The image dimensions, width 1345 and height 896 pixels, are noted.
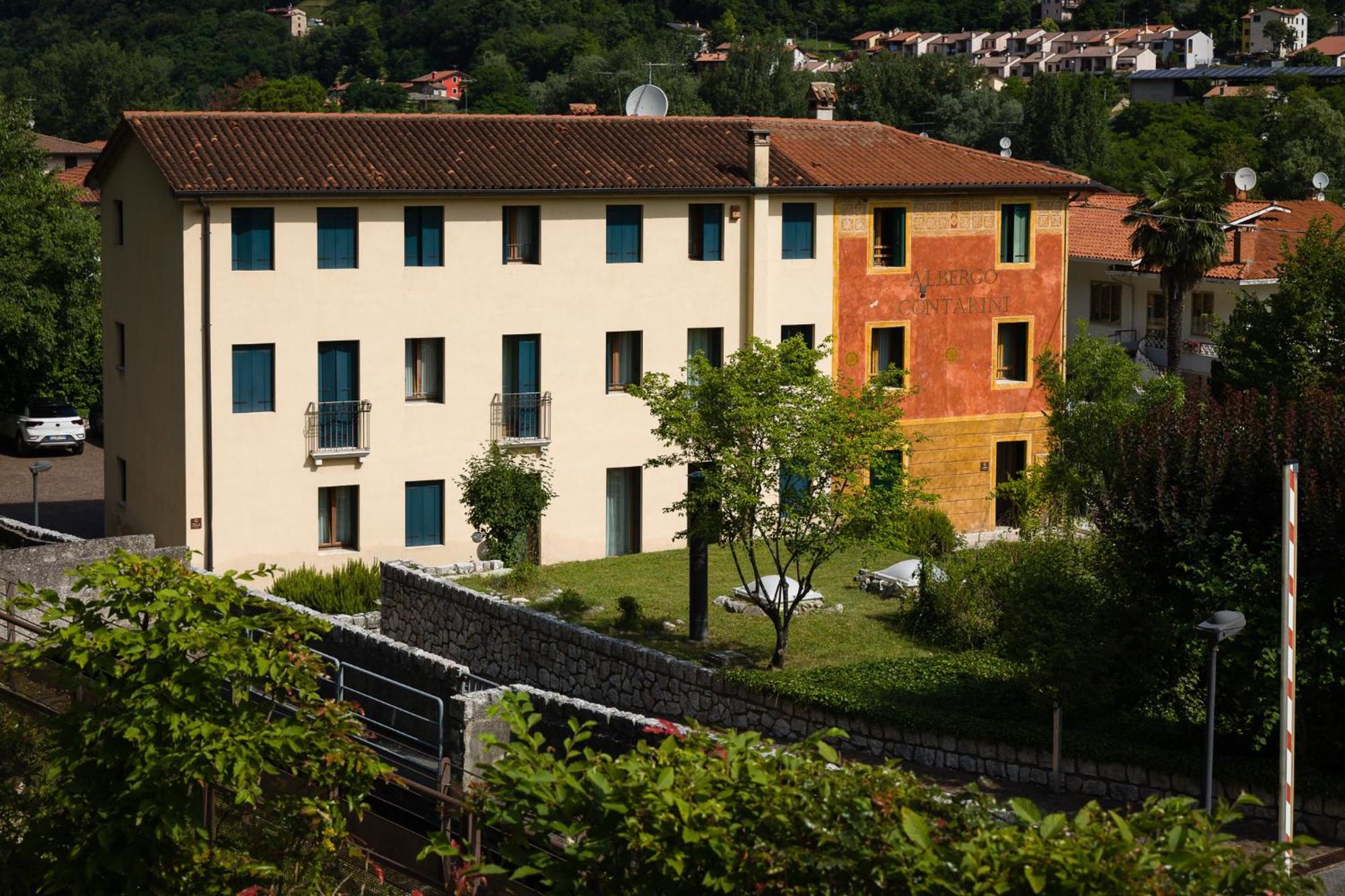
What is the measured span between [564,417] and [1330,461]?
18874 millimetres

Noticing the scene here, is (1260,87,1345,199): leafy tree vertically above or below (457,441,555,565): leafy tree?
above

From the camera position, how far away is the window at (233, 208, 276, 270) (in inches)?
1357

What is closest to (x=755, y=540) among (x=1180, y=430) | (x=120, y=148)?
(x=1180, y=430)

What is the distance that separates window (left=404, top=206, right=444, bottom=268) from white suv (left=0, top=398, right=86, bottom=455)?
18812 mm

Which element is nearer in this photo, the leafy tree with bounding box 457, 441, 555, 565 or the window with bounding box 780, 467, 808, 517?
the window with bounding box 780, 467, 808, 517

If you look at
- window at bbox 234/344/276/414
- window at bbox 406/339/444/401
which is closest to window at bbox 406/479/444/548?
window at bbox 406/339/444/401

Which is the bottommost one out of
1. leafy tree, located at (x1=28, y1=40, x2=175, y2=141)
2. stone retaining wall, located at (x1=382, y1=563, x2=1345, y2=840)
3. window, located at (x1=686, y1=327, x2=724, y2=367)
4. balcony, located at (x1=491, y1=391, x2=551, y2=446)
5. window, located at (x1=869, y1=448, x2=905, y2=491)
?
stone retaining wall, located at (x1=382, y1=563, x2=1345, y2=840)

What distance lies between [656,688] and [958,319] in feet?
55.9

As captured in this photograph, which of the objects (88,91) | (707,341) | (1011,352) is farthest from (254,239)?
(88,91)

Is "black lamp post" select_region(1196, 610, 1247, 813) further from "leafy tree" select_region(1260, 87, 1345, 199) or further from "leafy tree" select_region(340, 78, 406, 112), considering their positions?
"leafy tree" select_region(340, 78, 406, 112)

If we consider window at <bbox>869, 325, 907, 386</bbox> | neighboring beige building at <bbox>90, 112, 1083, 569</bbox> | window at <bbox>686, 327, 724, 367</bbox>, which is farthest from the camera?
window at <bbox>869, 325, 907, 386</bbox>

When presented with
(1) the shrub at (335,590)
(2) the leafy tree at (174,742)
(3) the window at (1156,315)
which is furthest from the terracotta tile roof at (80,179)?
(2) the leafy tree at (174,742)

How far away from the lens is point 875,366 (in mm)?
40656

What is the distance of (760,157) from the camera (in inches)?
1512
